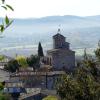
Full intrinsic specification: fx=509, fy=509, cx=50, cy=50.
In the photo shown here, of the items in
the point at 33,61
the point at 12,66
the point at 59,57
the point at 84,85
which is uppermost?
→ the point at 84,85

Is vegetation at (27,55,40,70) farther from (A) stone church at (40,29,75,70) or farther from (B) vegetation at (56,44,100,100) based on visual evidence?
(B) vegetation at (56,44,100,100)

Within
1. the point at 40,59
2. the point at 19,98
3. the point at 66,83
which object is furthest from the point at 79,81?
the point at 40,59

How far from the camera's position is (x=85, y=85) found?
11.2 meters

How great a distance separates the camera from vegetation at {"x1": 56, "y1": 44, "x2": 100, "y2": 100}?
36.2 feet

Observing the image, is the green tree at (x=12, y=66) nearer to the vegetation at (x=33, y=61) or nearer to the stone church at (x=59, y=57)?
the vegetation at (x=33, y=61)

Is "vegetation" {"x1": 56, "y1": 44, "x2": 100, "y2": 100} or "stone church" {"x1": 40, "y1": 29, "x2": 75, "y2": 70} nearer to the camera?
"vegetation" {"x1": 56, "y1": 44, "x2": 100, "y2": 100}

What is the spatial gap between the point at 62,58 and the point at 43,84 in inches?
386

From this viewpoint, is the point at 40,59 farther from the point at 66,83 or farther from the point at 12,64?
the point at 66,83

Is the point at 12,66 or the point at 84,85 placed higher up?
the point at 84,85

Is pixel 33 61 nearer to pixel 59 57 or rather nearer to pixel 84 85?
pixel 59 57

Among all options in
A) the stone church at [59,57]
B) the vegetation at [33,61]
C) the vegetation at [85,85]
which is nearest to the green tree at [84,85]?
the vegetation at [85,85]

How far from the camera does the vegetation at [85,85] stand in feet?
36.2

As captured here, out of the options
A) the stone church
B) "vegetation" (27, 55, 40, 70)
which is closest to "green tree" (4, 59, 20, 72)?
"vegetation" (27, 55, 40, 70)

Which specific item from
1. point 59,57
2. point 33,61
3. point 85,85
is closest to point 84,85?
point 85,85
